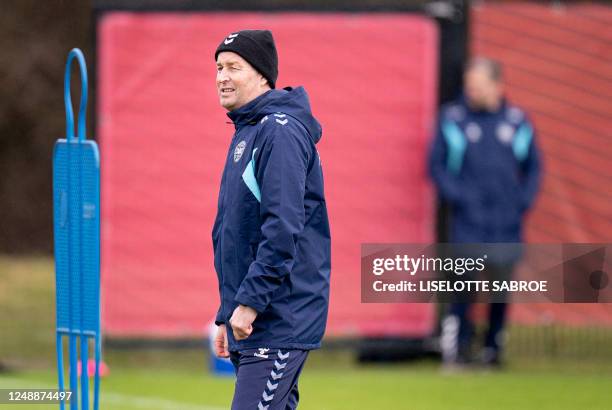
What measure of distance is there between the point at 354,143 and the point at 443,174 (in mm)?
842

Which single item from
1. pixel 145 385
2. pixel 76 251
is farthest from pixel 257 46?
pixel 145 385

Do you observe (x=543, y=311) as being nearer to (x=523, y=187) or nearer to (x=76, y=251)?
(x=523, y=187)

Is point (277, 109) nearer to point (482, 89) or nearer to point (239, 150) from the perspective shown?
point (239, 150)

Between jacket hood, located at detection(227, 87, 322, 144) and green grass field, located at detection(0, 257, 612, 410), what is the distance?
3.94 meters

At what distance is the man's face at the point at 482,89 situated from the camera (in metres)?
11.0

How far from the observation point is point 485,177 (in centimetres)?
1117

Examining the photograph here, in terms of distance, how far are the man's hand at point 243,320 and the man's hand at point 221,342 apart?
1.08 feet

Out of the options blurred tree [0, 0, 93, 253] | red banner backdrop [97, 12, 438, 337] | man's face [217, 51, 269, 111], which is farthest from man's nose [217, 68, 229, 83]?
blurred tree [0, 0, 93, 253]

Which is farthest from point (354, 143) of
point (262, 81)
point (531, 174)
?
point (262, 81)

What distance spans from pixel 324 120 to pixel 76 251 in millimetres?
5695

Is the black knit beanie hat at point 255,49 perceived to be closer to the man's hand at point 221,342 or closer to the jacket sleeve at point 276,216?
the jacket sleeve at point 276,216

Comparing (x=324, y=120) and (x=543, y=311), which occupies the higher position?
(x=324, y=120)

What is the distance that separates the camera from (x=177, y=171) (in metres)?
11.5

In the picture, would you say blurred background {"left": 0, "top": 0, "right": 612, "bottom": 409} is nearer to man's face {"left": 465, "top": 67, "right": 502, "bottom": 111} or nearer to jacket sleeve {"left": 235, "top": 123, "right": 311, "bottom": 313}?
man's face {"left": 465, "top": 67, "right": 502, "bottom": 111}
